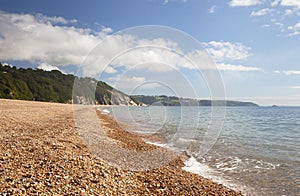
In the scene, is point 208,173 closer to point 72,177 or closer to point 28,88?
point 72,177

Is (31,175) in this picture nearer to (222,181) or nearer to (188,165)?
(222,181)

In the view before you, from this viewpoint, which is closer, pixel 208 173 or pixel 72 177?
pixel 72 177

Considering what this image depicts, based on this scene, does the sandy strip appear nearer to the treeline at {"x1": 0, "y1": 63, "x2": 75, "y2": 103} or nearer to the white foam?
the white foam

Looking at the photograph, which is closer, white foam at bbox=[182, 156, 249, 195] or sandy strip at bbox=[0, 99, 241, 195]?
sandy strip at bbox=[0, 99, 241, 195]

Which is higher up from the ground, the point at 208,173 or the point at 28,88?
the point at 28,88

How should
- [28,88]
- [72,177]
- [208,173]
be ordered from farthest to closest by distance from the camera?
[28,88] < [208,173] < [72,177]

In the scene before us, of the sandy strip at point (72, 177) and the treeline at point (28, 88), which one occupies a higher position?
the treeline at point (28, 88)

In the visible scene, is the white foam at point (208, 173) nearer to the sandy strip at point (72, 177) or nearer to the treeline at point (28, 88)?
the sandy strip at point (72, 177)

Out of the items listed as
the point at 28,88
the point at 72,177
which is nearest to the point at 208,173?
the point at 72,177

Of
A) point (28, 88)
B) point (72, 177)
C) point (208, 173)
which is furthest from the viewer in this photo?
point (28, 88)

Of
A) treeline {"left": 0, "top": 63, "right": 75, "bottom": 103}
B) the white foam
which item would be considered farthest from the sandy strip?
treeline {"left": 0, "top": 63, "right": 75, "bottom": 103}

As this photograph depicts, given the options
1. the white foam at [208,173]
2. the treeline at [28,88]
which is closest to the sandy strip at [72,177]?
the white foam at [208,173]

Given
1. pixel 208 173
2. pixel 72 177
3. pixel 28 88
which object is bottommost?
pixel 208 173

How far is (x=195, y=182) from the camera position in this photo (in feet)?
26.4
